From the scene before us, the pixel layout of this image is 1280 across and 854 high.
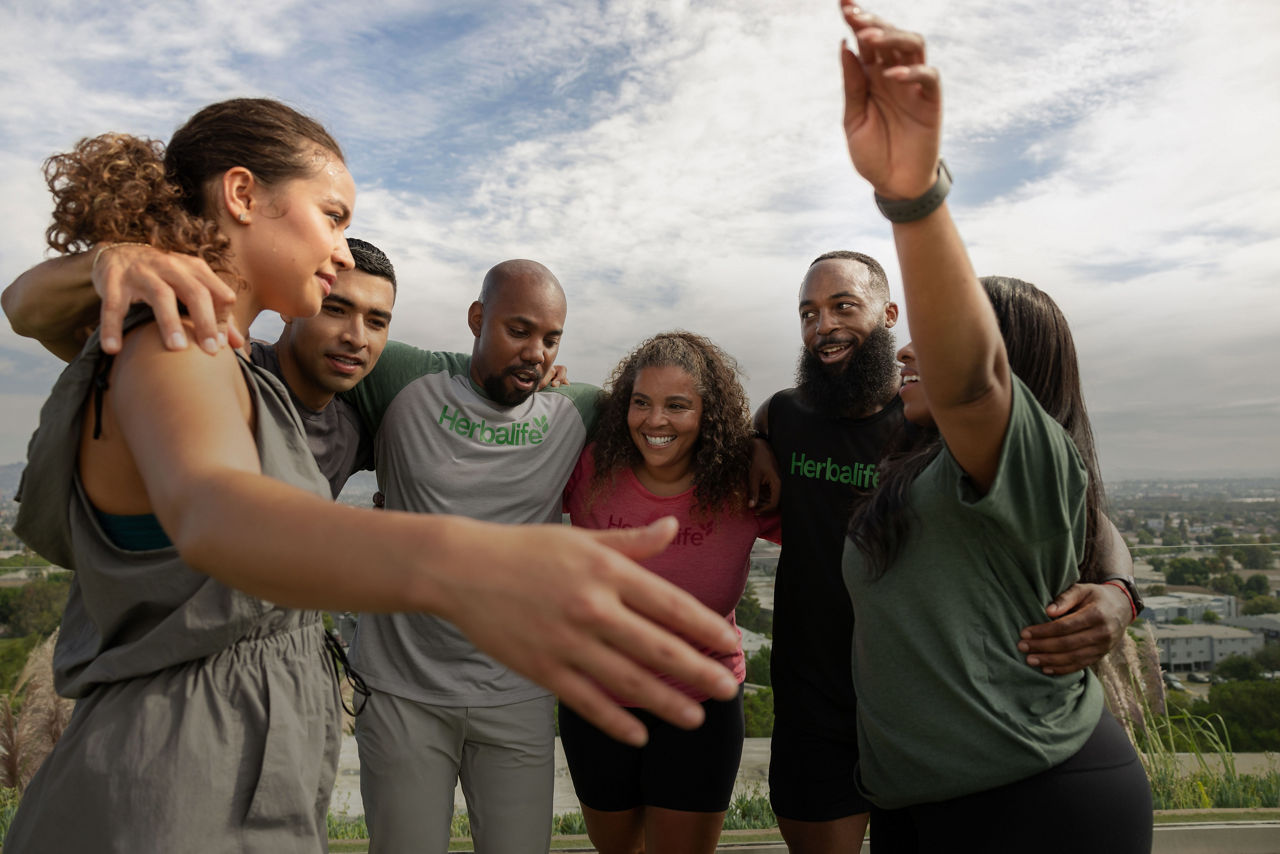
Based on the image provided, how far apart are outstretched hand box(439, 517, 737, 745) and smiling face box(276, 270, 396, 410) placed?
7.34 ft

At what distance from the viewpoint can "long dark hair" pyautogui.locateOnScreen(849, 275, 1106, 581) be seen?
205cm

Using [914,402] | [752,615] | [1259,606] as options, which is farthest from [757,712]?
[1259,606]

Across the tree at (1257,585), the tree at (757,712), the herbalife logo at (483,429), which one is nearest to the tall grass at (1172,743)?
the tree at (757,712)

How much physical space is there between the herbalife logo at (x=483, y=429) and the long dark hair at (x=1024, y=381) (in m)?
1.47

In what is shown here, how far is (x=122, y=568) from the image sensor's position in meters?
1.41

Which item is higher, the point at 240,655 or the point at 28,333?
the point at 28,333

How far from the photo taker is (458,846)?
4.23m

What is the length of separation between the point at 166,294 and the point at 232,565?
619mm

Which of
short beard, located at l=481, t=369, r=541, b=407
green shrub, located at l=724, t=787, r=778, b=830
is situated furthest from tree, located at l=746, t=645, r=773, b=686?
short beard, located at l=481, t=369, r=541, b=407

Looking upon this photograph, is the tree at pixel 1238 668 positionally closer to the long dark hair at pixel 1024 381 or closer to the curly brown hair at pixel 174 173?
the long dark hair at pixel 1024 381

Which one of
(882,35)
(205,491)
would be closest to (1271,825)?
(882,35)

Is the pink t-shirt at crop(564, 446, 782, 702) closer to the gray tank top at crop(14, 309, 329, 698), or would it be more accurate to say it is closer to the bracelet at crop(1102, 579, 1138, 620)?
the bracelet at crop(1102, 579, 1138, 620)

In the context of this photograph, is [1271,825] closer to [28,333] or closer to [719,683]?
[719,683]

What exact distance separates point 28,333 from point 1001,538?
2200 millimetres
